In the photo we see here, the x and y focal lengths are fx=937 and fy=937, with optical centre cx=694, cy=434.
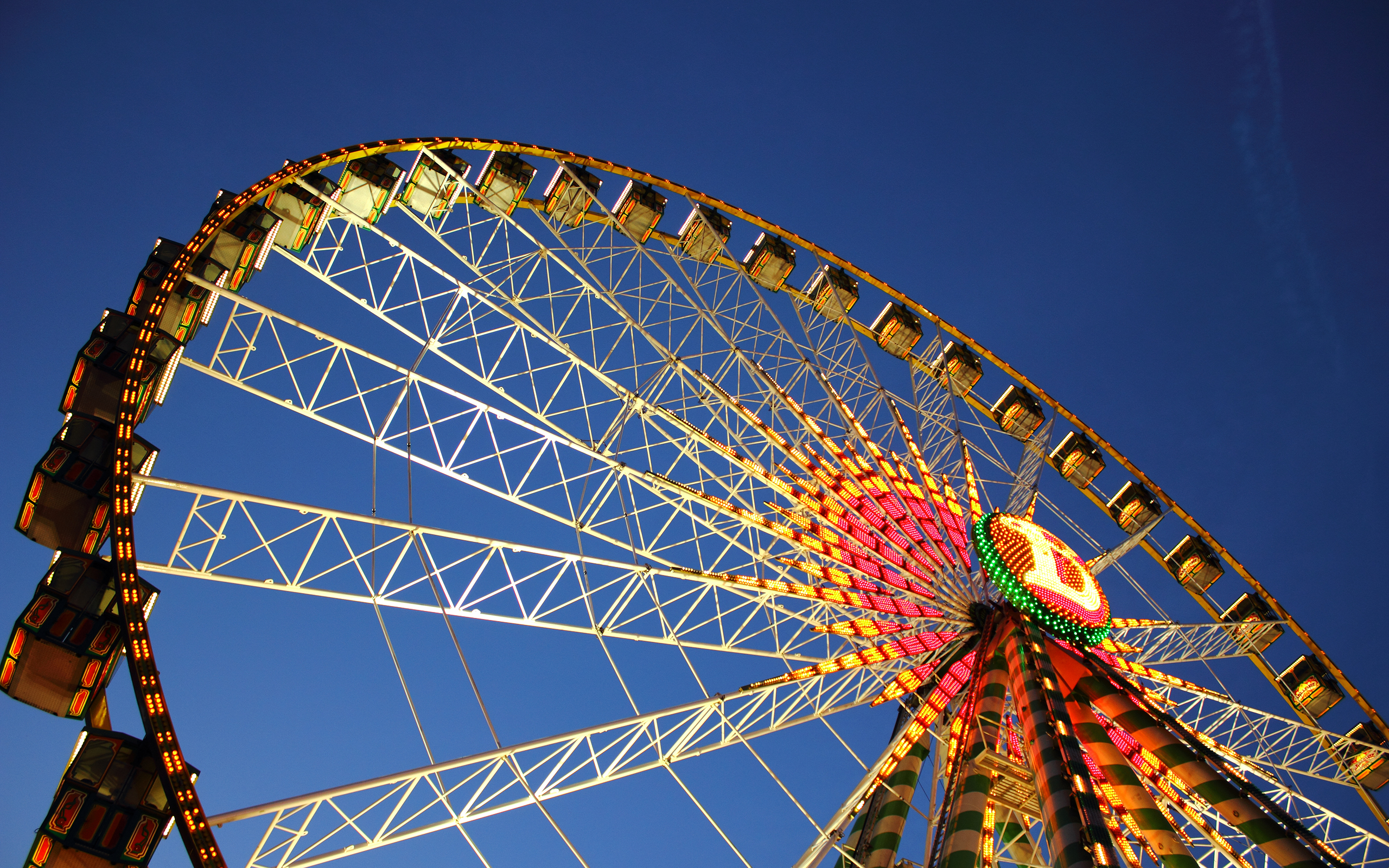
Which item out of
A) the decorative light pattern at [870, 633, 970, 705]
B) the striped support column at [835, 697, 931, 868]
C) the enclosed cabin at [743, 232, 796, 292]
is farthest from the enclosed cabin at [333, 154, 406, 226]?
the striped support column at [835, 697, 931, 868]

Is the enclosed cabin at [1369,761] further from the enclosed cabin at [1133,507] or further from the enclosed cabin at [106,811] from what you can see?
the enclosed cabin at [106,811]

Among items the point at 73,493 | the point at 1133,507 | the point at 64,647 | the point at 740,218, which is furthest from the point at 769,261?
the point at 64,647

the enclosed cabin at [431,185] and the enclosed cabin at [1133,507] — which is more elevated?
the enclosed cabin at [1133,507]

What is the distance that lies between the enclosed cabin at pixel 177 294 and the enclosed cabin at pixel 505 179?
5695mm

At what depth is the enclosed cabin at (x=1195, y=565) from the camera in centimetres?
2353

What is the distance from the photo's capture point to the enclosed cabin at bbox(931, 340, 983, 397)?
22922 millimetres

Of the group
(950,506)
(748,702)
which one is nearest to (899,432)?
(950,506)

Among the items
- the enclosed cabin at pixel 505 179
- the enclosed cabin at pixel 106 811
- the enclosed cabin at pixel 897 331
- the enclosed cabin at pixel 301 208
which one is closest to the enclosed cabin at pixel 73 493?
the enclosed cabin at pixel 106 811

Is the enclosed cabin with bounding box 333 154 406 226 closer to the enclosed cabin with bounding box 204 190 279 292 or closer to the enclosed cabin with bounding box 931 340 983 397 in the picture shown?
the enclosed cabin with bounding box 204 190 279 292

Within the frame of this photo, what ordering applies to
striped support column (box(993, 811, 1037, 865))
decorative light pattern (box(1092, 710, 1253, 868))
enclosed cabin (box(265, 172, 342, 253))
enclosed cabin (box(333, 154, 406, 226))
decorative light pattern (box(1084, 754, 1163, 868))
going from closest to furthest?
decorative light pattern (box(1084, 754, 1163, 868))
enclosed cabin (box(265, 172, 342, 253))
decorative light pattern (box(1092, 710, 1253, 868))
striped support column (box(993, 811, 1037, 865))
enclosed cabin (box(333, 154, 406, 226))

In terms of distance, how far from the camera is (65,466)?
970 centimetres

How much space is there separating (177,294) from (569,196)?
26.4 feet

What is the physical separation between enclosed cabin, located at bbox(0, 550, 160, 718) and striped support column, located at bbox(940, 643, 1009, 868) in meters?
9.37

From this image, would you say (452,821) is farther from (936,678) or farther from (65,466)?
(936,678)
